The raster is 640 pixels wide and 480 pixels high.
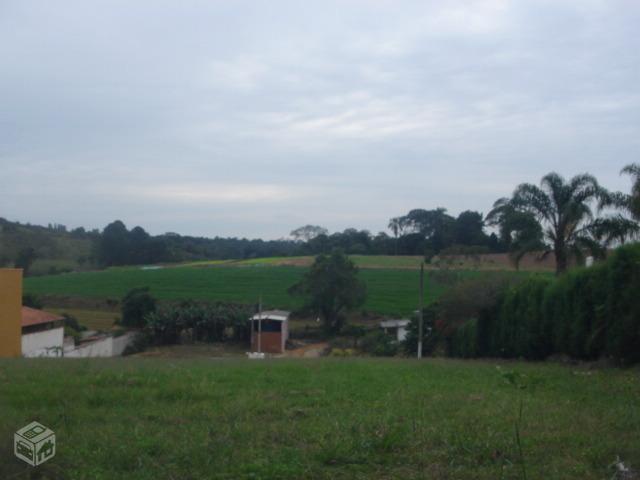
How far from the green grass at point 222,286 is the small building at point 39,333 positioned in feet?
45.6

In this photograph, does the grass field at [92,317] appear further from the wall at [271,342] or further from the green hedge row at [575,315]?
the green hedge row at [575,315]

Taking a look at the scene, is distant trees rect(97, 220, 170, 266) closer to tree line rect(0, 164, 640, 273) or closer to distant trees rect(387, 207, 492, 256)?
tree line rect(0, 164, 640, 273)

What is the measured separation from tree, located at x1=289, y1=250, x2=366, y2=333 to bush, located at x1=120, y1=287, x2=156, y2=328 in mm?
10521

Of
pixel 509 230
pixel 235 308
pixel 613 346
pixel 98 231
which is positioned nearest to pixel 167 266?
pixel 98 231

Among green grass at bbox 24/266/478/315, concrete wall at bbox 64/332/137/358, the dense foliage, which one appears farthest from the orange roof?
green grass at bbox 24/266/478/315

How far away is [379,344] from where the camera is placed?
37125 mm

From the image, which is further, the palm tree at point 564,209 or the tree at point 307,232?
the tree at point 307,232

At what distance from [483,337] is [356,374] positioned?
42.3 feet

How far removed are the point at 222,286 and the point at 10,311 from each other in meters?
28.0

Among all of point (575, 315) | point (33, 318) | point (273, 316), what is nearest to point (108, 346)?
point (33, 318)

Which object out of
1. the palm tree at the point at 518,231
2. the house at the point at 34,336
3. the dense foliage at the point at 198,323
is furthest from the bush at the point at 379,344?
the house at the point at 34,336

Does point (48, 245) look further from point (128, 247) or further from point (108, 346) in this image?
point (128, 247)

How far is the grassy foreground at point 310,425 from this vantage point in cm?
579

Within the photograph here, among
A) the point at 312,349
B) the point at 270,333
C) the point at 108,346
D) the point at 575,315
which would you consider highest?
the point at 575,315
